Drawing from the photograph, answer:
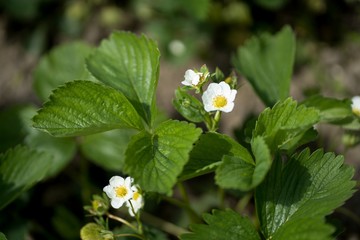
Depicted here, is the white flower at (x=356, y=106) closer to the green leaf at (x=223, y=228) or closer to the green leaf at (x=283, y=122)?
the green leaf at (x=283, y=122)

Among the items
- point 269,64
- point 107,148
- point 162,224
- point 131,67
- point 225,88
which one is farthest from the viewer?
point 162,224

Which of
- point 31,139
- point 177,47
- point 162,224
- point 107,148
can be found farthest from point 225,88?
point 177,47

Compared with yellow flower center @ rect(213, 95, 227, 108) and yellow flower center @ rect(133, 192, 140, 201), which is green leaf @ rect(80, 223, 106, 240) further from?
yellow flower center @ rect(213, 95, 227, 108)

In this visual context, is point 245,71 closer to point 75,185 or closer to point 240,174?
point 240,174

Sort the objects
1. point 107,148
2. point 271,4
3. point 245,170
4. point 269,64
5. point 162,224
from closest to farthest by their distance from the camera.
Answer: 1. point 245,170
2. point 269,64
3. point 107,148
4. point 162,224
5. point 271,4

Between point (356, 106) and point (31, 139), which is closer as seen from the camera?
point (356, 106)

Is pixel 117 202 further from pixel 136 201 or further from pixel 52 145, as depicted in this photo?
pixel 52 145
